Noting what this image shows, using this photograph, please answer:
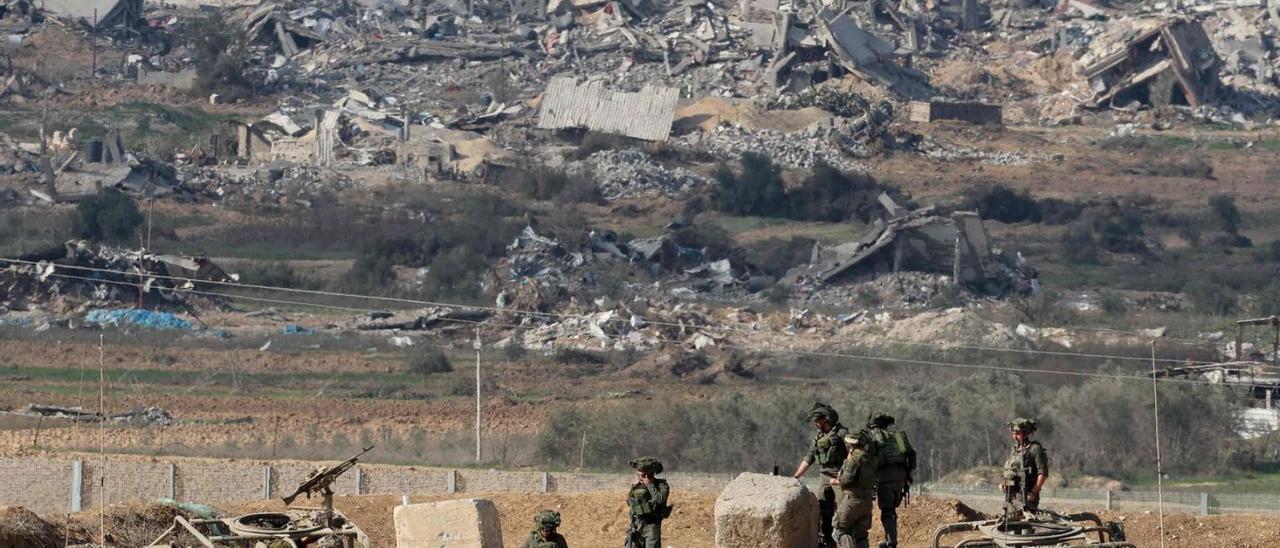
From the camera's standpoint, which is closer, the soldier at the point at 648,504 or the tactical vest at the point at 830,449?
the soldier at the point at 648,504

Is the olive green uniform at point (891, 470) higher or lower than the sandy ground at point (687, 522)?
higher

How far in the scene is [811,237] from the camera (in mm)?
48344

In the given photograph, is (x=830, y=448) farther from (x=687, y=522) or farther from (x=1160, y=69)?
(x=1160, y=69)

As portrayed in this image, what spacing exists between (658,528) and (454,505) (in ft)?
4.10

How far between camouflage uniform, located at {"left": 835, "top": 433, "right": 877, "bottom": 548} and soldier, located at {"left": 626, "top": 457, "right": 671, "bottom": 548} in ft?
3.52

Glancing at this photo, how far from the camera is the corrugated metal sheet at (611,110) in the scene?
5672cm

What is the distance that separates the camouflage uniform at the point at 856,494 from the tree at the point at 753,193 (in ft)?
121

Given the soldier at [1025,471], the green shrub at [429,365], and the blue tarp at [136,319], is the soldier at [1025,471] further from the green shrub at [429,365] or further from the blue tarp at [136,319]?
the blue tarp at [136,319]

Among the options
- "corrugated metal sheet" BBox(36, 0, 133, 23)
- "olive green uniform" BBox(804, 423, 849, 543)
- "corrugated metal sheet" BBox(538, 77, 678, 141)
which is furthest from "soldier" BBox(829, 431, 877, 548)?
"corrugated metal sheet" BBox(36, 0, 133, 23)

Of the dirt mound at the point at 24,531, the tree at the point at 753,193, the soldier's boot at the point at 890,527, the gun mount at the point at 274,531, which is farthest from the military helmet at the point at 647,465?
the tree at the point at 753,193

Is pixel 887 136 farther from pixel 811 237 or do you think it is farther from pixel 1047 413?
pixel 1047 413

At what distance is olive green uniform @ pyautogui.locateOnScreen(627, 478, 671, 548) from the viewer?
1342 cm

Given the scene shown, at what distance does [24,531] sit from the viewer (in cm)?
1572

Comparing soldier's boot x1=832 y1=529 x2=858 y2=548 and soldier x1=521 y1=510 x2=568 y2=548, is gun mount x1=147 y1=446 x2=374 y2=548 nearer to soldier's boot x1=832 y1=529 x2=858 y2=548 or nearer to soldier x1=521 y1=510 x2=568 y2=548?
soldier x1=521 y1=510 x2=568 y2=548
